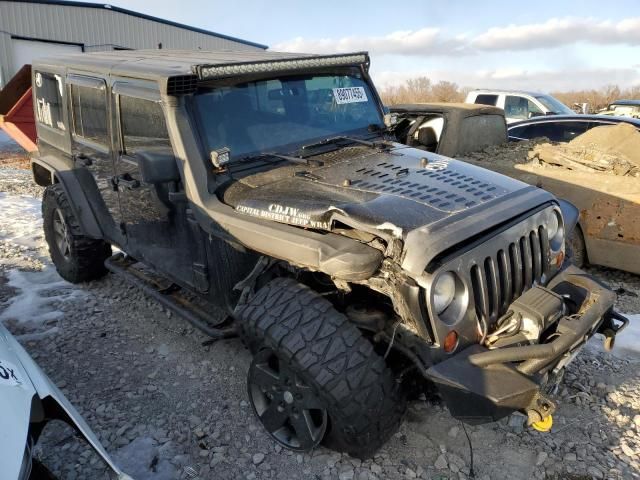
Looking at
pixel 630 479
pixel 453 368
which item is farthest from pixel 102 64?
pixel 630 479

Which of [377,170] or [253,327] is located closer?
[253,327]

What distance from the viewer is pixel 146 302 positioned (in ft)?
15.8

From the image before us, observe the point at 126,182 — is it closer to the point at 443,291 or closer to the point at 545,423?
the point at 443,291

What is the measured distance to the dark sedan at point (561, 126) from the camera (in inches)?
296

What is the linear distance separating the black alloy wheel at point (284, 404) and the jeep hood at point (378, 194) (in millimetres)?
794

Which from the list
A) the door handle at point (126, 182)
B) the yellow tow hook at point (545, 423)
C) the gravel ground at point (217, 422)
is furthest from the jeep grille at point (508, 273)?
the door handle at point (126, 182)

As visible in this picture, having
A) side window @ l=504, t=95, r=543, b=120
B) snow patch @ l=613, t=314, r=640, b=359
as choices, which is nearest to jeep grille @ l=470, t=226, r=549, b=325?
snow patch @ l=613, t=314, r=640, b=359

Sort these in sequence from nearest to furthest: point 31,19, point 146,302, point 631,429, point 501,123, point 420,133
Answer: point 631,429
point 146,302
point 420,133
point 501,123
point 31,19

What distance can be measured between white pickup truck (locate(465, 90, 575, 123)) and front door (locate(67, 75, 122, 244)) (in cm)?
857

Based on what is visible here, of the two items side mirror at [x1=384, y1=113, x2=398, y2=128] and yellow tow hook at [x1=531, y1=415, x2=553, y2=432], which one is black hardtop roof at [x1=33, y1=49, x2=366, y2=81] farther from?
yellow tow hook at [x1=531, y1=415, x2=553, y2=432]

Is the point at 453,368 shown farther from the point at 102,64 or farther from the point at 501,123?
the point at 501,123

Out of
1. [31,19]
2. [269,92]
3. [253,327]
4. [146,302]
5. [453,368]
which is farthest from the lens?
[31,19]

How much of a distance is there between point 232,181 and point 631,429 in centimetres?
280

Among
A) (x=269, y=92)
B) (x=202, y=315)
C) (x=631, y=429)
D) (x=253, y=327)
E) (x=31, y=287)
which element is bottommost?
(x=31, y=287)
